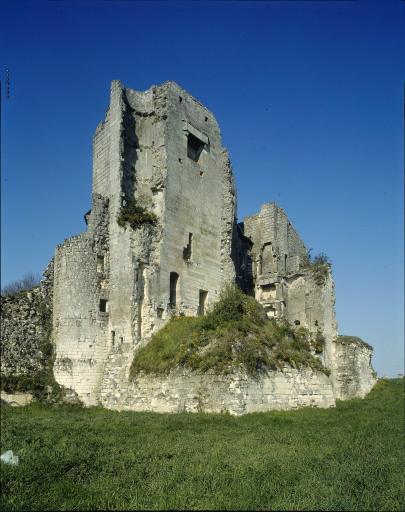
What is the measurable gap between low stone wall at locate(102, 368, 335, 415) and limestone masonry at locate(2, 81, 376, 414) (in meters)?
0.03

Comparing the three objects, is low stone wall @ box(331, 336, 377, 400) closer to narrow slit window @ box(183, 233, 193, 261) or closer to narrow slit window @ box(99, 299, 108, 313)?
narrow slit window @ box(183, 233, 193, 261)

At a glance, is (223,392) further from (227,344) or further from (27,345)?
(27,345)

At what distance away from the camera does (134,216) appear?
67.0 feet

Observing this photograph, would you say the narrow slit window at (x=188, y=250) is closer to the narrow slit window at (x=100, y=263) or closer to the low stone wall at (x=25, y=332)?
the narrow slit window at (x=100, y=263)

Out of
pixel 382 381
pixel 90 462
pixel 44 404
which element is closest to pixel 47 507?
pixel 90 462

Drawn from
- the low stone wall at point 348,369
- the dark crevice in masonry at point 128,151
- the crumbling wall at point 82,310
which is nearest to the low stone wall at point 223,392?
the crumbling wall at point 82,310

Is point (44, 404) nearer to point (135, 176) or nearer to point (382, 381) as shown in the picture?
point (135, 176)

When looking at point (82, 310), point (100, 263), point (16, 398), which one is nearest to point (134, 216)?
point (100, 263)

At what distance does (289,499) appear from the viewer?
6.54 m

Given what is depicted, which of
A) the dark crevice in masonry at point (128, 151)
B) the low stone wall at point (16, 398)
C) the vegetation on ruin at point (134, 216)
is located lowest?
the low stone wall at point (16, 398)

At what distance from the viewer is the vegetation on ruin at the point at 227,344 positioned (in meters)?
16.2

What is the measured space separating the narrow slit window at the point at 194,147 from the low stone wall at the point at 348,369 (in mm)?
10915

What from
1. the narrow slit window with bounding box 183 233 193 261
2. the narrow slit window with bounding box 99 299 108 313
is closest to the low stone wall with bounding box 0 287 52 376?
the narrow slit window with bounding box 99 299 108 313

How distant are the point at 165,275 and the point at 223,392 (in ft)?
21.6
